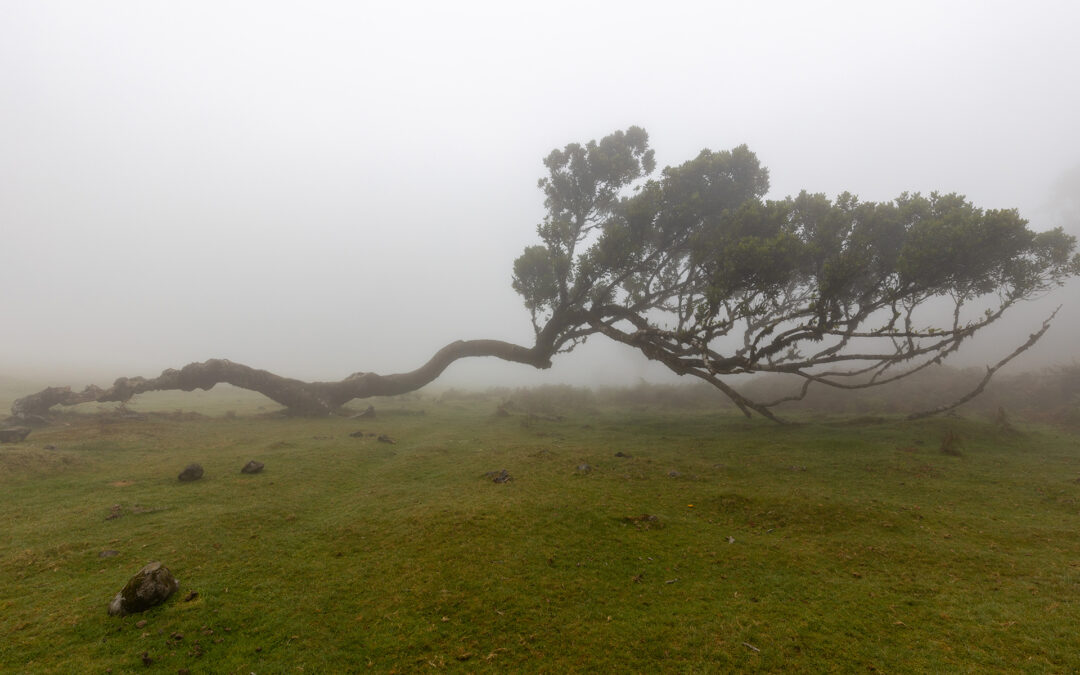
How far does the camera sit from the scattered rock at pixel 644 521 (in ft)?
28.8

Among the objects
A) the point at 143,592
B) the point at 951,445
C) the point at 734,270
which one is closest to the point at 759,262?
the point at 734,270

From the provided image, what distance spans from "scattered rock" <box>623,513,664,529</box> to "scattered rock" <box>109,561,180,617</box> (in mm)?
7700

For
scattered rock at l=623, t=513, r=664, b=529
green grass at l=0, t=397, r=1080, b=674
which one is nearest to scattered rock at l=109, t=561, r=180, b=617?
green grass at l=0, t=397, r=1080, b=674

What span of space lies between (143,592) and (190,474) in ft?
23.9

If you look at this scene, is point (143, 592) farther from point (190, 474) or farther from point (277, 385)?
point (277, 385)

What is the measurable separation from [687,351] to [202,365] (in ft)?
85.7

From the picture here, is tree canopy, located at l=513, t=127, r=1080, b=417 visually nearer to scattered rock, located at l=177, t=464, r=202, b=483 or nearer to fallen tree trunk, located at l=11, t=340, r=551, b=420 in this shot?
fallen tree trunk, located at l=11, t=340, r=551, b=420

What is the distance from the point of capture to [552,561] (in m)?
7.32

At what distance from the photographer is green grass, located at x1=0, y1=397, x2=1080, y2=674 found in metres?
5.06

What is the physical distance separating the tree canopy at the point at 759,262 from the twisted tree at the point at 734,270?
0.07 meters

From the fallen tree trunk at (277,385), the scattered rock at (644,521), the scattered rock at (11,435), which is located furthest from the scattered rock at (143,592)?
the fallen tree trunk at (277,385)

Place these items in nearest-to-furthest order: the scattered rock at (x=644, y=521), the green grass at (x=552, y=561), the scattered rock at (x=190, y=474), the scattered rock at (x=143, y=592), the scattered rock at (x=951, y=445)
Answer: the green grass at (x=552, y=561)
the scattered rock at (x=143, y=592)
the scattered rock at (x=644, y=521)
the scattered rock at (x=190, y=474)
the scattered rock at (x=951, y=445)

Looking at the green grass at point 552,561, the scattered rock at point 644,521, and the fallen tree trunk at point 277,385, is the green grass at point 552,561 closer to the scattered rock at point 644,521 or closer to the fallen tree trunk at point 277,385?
the scattered rock at point 644,521

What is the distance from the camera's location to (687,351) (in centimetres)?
1905
